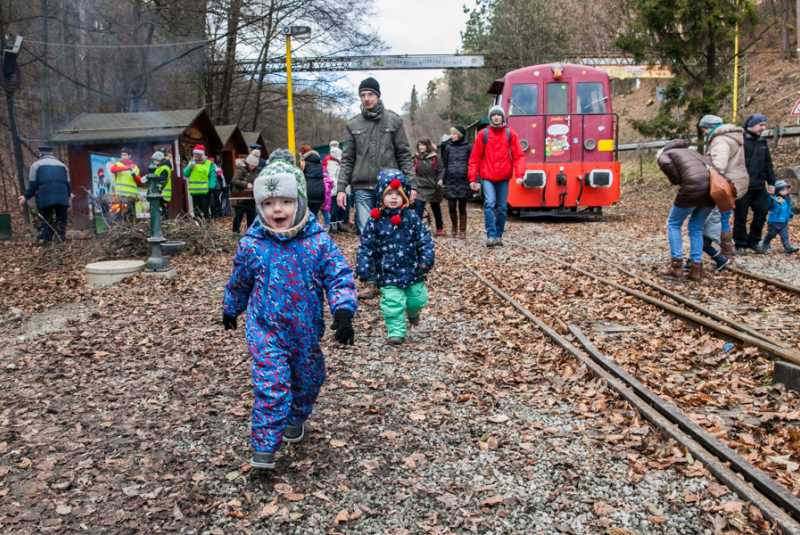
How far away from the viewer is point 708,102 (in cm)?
1825

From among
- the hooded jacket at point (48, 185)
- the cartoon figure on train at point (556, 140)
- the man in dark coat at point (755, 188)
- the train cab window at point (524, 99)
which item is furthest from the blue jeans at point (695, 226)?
the hooded jacket at point (48, 185)

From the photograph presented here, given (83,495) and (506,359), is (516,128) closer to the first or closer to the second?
(506,359)

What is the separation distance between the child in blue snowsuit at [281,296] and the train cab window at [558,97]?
39.8 ft

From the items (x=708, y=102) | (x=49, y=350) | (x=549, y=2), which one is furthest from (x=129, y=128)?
(x=549, y=2)

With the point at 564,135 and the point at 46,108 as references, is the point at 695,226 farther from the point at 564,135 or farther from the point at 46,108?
the point at 46,108

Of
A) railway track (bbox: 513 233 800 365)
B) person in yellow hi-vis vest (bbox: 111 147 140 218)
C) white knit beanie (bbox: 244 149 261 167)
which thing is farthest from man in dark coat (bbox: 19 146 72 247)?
railway track (bbox: 513 233 800 365)

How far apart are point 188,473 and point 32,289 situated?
6.85 metres

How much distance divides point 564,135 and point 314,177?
5990 millimetres

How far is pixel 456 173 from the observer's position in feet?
37.0

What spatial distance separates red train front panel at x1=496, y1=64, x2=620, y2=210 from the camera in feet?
44.4

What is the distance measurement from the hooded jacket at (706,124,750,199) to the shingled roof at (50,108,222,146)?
14863 millimetres

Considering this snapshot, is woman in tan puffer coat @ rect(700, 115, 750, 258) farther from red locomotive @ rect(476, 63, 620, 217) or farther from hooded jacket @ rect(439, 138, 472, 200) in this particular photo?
red locomotive @ rect(476, 63, 620, 217)

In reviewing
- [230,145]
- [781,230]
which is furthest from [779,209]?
[230,145]

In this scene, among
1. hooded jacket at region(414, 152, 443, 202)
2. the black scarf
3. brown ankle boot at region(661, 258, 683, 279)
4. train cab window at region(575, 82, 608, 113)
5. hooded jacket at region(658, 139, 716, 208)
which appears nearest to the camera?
the black scarf
